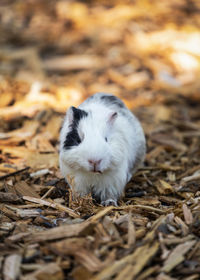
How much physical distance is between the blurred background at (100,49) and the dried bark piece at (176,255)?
510 centimetres

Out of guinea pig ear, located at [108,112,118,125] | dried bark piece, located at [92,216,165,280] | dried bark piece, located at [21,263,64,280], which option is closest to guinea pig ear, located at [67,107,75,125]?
guinea pig ear, located at [108,112,118,125]

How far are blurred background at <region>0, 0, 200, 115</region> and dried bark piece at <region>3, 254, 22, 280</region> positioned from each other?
5031 millimetres

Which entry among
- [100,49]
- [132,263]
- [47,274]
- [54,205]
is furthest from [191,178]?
[100,49]

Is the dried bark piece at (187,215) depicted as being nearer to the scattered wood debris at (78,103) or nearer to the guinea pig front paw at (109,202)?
the scattered wood debris at (78,103)

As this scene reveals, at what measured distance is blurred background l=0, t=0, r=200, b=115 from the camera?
8938mm

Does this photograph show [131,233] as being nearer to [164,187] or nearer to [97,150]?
[97,150]

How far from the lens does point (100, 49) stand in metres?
10.4

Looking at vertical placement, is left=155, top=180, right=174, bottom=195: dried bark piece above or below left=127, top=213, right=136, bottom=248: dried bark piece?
below

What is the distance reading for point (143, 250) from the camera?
10.8 ft

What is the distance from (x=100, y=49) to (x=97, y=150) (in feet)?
22.8

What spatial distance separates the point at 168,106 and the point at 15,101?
3.44 meters

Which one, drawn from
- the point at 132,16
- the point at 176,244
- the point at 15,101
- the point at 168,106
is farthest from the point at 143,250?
the point at 132,16

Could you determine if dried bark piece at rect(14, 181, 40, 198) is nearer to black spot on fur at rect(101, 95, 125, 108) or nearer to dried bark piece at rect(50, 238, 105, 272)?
dried bark piece at rect(50, 238, 105, 272)

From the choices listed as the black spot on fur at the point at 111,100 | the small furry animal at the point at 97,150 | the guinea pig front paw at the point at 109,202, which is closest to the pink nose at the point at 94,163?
the small furry animal at the point at 97,150
